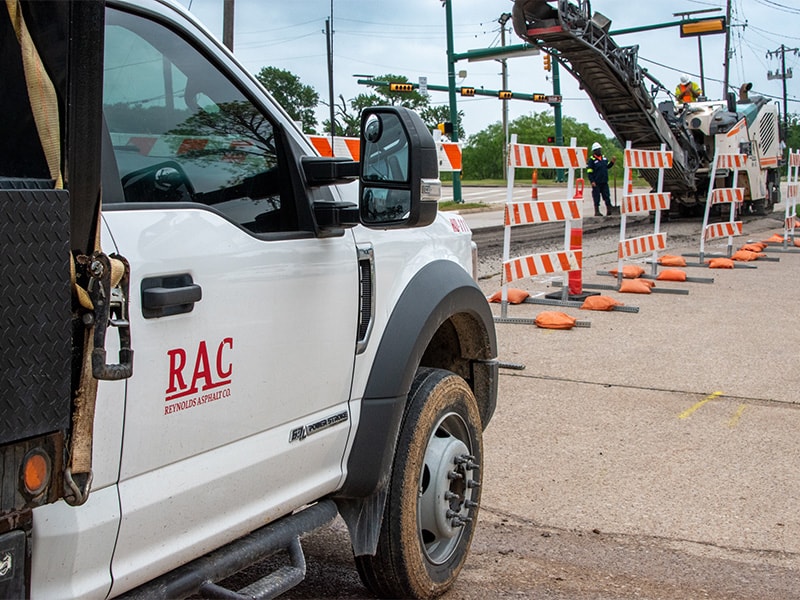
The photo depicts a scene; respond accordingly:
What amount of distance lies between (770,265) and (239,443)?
1439cm

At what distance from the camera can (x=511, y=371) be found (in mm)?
7676

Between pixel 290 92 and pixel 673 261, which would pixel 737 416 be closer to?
pixel 290 92

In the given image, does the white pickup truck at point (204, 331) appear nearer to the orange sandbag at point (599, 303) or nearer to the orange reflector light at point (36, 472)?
the orange reflector light at point (36, 472)

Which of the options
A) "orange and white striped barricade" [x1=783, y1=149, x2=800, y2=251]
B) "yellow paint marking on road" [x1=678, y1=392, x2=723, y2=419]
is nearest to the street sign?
"orange and white striped barricade" [x1=783, y1=149, x2=800, y2=251]

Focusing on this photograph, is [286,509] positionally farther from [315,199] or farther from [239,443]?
[315,199]

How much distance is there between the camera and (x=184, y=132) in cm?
266

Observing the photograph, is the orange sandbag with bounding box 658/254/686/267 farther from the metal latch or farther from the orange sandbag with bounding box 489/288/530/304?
the metal latch

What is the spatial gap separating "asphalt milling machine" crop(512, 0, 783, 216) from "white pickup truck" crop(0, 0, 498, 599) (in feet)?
50.4

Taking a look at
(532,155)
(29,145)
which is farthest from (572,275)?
(29,145)

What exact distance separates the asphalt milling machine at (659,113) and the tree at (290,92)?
15090mm

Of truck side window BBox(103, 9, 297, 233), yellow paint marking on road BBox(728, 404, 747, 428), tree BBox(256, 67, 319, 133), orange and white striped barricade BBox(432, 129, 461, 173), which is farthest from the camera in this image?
orange and white striped barricade BBox(432, 129, 461, 173)

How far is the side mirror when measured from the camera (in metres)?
2.78

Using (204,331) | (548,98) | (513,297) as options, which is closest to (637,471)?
(204,331)

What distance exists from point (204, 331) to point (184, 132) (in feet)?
2.07
